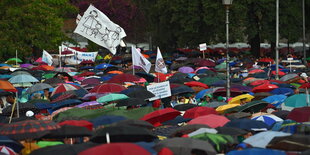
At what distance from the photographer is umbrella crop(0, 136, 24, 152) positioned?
1431 cm

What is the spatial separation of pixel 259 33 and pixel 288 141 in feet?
154

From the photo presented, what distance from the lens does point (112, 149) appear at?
37.5 feet

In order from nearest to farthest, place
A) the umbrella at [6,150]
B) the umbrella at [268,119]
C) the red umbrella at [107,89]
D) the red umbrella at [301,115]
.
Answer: the umbrella at [6,150]
the umbrella at [268,119]
the red umbrella at [301,115]
the red umbrella at [107,89]

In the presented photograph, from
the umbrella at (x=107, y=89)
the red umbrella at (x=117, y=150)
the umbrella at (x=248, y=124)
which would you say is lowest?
the umbrella at (x=248, y=124)

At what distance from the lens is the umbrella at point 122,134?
1418cm

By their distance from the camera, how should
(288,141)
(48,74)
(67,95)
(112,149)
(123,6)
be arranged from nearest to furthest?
(112,149) → (288,141) → (67,95) → (48,74) → (123,6)

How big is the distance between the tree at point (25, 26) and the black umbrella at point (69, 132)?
34111 mm

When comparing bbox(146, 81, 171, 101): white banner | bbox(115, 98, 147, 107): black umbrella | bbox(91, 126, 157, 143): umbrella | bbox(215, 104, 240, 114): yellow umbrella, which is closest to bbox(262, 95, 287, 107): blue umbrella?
bbox(215, 104, 240, 114): yellow umbrella

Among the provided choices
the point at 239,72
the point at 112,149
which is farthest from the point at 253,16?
the point at 112,149

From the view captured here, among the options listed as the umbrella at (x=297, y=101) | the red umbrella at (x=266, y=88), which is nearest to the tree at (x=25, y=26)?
the red umbrella at (x=266, y=88)

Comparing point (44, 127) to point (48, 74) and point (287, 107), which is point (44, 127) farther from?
point (48, 74)

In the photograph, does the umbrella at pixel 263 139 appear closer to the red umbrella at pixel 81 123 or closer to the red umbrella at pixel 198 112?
the red umbrella at pixel 81 123

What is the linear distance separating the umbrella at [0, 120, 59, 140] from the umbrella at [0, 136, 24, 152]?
0.41 meters

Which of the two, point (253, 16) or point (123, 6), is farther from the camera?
point (123, 6)
